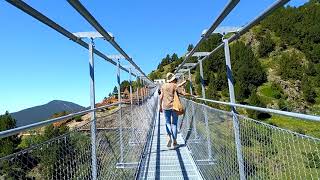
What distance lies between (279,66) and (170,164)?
6007 cm

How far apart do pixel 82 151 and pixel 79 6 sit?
96 cm

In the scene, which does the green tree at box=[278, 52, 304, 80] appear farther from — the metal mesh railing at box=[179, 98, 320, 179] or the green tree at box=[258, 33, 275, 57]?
the metal mesh railing at box=[179, 98, 320, 179]

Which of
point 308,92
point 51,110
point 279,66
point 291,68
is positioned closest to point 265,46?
point 279,66

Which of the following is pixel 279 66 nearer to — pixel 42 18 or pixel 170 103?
pixel 170 103

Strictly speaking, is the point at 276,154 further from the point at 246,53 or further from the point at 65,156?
the point at 246,53

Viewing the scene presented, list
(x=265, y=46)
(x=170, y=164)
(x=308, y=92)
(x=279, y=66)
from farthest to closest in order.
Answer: (x=265, y=46) < (x=279, y=66) < (x=308, y=92) < (x=170, y=164)

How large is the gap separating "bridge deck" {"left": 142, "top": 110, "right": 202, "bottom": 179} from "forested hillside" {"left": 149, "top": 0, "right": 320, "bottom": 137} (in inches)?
1513

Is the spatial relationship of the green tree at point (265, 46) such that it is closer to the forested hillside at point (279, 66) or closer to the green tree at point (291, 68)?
the forested hillside at point (279, 66)

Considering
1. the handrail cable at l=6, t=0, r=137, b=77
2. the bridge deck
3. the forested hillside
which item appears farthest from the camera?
the forested hillside

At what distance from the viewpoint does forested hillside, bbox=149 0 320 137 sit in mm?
52781

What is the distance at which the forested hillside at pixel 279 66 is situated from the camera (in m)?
52.8

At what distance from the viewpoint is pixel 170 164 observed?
227 inches

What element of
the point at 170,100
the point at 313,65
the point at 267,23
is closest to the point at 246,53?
the point at 313,65

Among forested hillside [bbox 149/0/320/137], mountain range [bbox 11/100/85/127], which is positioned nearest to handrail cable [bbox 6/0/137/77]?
mountain range [bbox 11/100/85/127]
